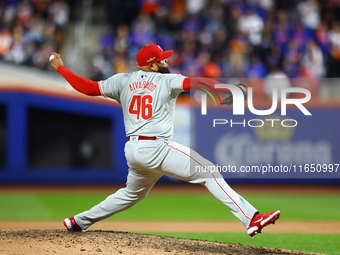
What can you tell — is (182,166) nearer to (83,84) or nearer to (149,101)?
(149,101)

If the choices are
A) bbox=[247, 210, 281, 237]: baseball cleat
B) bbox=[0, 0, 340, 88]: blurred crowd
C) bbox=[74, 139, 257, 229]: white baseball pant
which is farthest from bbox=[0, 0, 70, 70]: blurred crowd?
bbox=[247, 210, 281, 237]: baseball cleat

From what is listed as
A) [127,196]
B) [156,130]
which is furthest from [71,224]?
[156,130]

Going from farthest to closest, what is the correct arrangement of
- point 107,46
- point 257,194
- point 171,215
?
point 107,46, point 257,194, point 171,215

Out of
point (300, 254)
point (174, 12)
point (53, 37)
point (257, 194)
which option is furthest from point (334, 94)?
point (300, 254)

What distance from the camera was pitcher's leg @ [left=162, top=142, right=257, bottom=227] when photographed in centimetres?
470

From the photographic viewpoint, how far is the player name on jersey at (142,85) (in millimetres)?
4898

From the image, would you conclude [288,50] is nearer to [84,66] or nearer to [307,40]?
[307,40]

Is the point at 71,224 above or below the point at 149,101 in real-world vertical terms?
below

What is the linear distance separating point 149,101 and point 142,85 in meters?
0.16

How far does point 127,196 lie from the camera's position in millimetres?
5285

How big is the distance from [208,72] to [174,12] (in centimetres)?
260

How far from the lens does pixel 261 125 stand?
12148mm

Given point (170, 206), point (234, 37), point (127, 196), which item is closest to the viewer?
point (127, 196)

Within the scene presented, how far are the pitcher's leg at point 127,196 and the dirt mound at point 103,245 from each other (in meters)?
0.16
